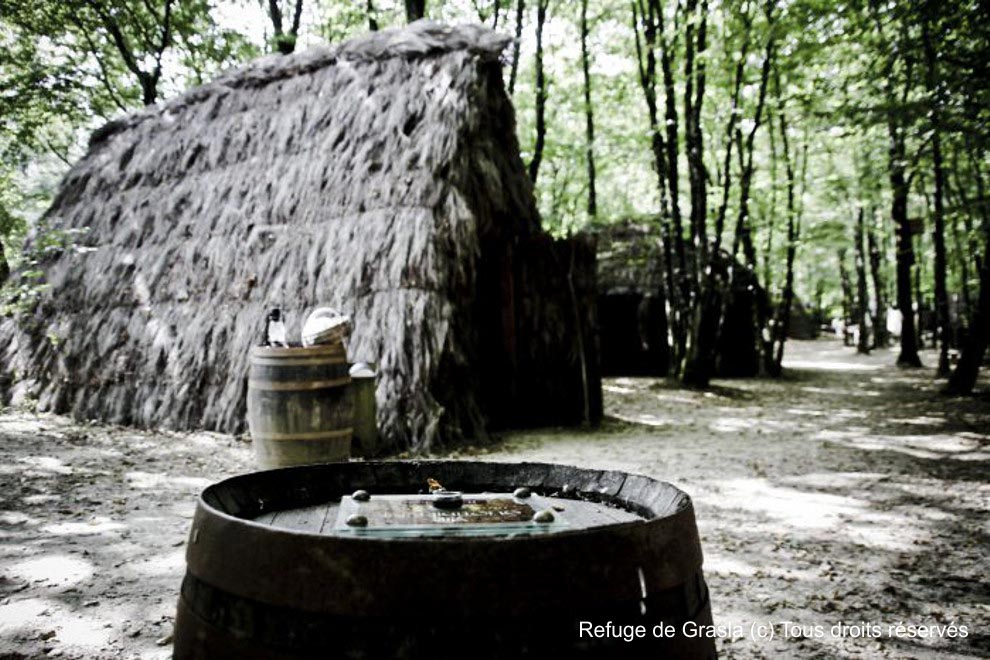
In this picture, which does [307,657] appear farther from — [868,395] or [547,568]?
[868,395]

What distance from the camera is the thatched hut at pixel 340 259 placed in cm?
676

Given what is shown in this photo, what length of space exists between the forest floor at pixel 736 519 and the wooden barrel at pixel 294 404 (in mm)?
779

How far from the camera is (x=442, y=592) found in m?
1.05

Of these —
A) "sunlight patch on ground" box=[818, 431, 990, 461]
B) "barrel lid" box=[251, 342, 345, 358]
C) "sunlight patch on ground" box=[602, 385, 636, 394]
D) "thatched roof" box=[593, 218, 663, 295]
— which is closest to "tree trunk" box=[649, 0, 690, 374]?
"sunlight patch on ground" box=[602, 385, 636, 394]

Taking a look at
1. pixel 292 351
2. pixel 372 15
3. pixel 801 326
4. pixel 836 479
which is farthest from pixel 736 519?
pixel 801 326

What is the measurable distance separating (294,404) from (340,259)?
2624 mm

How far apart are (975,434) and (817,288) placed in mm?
29751

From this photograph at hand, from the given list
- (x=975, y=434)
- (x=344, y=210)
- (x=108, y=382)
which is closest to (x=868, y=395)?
(x=975, y=434)

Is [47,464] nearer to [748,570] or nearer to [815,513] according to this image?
[748,570]

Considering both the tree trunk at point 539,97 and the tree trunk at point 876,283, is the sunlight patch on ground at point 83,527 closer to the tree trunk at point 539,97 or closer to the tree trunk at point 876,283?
the tree trunk at point 539,97

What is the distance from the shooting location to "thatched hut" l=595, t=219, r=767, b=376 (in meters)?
14.8

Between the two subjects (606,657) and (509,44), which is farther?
(509,44)

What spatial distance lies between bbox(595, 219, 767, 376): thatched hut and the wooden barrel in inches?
417

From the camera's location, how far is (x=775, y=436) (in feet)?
24.4
